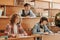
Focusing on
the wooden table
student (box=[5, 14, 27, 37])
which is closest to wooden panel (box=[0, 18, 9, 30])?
student (box=[5, 14, 27, 37])

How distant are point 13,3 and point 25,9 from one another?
0.37m

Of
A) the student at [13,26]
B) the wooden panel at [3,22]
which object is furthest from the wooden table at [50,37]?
the wooden panel at [3,22]

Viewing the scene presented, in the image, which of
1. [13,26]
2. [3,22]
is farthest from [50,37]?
[3,22]

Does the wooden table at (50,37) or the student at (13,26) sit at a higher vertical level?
the student at (13,26)

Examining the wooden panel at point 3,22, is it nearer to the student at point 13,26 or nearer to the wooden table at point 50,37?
the student at point 13,26

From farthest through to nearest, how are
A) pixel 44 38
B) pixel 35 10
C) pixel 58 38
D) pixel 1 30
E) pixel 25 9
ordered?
pixel 35 10 < pixel 25 9 < pixel 1 30 < pixel 58 38 < pixel 44 38

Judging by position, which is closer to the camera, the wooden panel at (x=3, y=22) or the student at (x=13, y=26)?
the student at (x=13, y=26)

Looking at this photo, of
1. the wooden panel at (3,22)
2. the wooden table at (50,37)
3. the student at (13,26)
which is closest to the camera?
the wooden table at (50,37)

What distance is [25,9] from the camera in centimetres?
369

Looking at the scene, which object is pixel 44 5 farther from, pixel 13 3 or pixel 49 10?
pixel 13 3

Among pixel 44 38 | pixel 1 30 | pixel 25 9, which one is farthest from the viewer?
pixel 25 9

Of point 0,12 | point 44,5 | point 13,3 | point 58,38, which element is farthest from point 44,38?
point 44,5

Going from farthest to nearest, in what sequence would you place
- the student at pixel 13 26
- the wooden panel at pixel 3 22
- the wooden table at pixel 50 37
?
the wooden panel at pixel 3 22 → the student at pixel 13 26 → the wooden table at pixel 50 37

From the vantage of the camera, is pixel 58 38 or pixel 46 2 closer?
pixel 58 38
